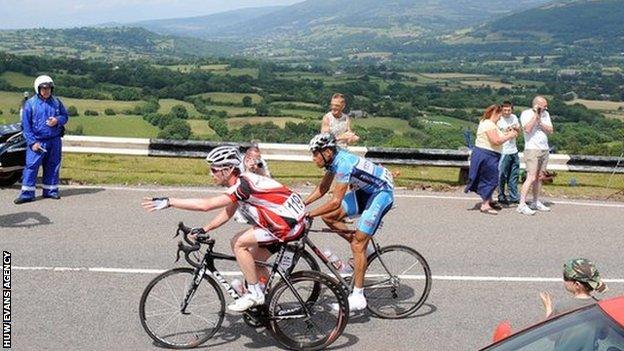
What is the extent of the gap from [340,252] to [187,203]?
3412mm

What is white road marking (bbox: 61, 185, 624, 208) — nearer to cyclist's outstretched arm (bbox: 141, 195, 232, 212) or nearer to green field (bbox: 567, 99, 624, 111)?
cyclist's outstretched arm (bbox: 141, 195, 232, 212)

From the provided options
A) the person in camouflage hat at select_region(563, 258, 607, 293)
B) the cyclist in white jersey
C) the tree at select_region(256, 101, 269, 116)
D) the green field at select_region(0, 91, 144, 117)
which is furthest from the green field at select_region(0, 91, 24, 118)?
the person in camouflage hat at select_region(563, 258, 607, 293)

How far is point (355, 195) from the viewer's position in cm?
687

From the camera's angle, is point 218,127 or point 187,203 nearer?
point 187,203

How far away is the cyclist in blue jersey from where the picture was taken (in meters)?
6.32

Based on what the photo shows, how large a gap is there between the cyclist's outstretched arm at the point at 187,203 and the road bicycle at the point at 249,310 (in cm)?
39

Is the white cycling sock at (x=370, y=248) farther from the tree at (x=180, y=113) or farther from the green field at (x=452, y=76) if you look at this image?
the green field at (x=452, y=76)

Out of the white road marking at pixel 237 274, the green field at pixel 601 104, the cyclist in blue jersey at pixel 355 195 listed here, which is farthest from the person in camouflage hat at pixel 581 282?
the green field at pixel 601 104

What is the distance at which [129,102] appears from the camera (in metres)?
57.7

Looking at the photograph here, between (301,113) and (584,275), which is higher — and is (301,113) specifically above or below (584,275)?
below

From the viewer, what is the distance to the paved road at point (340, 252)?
6258mm

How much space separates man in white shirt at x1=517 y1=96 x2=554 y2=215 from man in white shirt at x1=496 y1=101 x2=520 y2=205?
0.21m

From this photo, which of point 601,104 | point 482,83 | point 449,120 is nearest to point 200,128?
point 449,120

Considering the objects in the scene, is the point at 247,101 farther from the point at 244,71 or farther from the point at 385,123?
the point at 244,71
